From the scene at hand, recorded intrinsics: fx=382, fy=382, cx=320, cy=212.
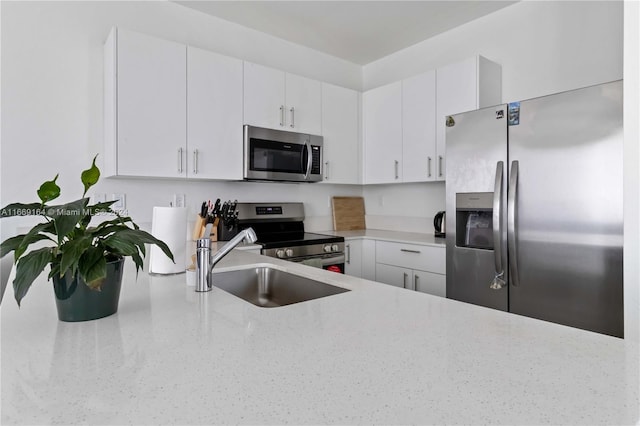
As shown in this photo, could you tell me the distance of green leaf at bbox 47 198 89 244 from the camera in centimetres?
74

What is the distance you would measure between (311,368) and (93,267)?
0.54m

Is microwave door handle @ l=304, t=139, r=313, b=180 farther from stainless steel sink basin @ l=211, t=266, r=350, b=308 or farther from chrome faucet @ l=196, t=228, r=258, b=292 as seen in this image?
chrome faucet @ l=196, t=228, r=258, b=292

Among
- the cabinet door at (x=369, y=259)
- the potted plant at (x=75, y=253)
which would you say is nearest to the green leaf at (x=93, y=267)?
the potted plant at (x=75, y=253)

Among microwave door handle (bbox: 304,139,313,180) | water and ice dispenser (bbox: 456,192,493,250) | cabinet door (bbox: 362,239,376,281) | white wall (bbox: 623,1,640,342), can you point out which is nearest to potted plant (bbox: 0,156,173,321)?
white wall (bbox: 623,1,640,342)

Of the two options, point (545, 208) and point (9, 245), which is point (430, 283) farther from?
point (9, 245)

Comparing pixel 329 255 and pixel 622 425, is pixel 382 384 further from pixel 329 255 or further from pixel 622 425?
pixel 329 255

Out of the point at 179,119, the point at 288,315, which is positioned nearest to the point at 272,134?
the point at 179,119

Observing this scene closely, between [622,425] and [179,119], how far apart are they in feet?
8.66

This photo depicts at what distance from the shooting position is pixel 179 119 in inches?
102

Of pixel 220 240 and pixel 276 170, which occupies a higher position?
pixel 276 170

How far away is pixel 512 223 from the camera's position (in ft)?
6.93

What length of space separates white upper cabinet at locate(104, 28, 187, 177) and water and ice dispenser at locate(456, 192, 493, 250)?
1877mm

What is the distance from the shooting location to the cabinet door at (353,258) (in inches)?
125

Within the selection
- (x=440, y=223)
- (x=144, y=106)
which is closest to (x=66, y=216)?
(x=144, y=106)
